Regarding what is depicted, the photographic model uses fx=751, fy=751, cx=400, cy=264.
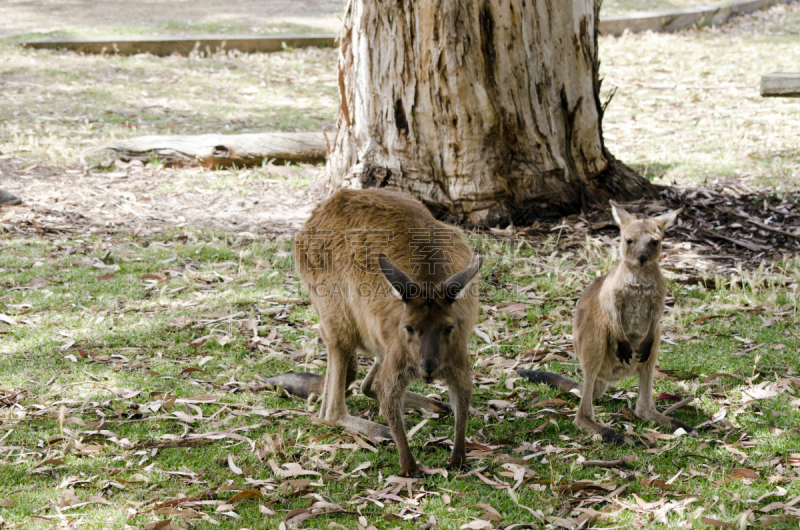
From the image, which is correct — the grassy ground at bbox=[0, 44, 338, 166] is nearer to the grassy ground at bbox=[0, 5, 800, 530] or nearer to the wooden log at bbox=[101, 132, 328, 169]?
the wooden log at bbox=[101, 132, 328, 169]

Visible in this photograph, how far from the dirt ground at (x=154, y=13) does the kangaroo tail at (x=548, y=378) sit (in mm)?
10893

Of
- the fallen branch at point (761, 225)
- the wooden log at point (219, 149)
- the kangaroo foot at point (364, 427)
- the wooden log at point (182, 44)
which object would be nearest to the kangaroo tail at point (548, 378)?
the kangaroo foot at point (364, 427)

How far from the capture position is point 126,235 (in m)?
6.31

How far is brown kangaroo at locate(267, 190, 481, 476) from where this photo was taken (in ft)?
10.3

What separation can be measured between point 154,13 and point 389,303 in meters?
13.1

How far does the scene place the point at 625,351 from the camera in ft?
11.4

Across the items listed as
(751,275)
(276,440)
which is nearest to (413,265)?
(276,440)

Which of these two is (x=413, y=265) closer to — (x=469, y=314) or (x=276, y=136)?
(x=469, y=314)

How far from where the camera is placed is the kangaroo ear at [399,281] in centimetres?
306

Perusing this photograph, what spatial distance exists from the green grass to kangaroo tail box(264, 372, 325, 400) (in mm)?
71

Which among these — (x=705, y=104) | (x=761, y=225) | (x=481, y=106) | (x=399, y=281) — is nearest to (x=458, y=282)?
(x=399, y=281)

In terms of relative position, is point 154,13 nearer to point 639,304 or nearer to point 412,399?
point 412,399

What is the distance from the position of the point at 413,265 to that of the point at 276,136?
5351 mm

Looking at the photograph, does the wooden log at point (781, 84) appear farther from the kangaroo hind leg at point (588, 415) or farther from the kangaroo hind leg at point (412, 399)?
the kangaroo hind leg at point (412, 399)
